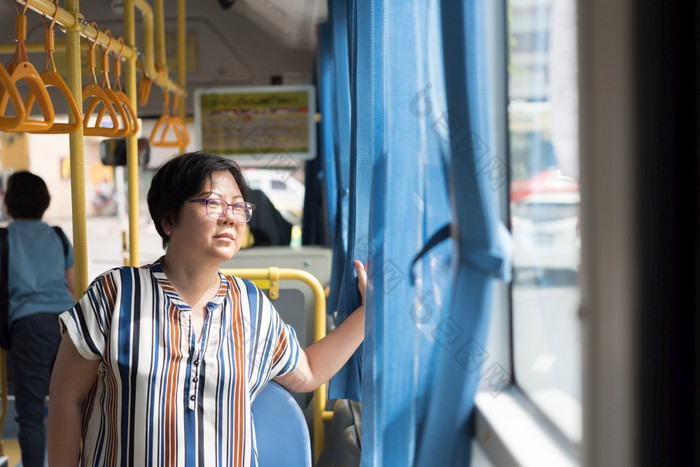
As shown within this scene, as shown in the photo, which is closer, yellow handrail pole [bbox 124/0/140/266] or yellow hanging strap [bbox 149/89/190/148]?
yellow handrail pole [bbox 124/0/140/266]

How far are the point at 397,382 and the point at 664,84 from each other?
76 cm

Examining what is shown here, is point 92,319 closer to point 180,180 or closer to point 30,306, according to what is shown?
point 180,180

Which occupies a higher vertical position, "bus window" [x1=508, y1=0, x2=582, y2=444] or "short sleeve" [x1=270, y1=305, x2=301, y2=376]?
"bus window" [x1=508, y1=0, x2=582, y2=444]

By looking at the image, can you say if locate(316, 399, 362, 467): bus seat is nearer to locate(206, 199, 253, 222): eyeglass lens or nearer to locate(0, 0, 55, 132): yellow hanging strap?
locate(206, 199, 253, 222): eyeglass lens

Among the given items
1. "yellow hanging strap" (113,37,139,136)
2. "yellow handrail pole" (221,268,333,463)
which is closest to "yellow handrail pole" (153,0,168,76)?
"yellow hanging strap" (113,37,139,136)

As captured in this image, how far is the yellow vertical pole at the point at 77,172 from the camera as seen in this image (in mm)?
2135

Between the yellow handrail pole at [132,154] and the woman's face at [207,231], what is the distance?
4.12 ft

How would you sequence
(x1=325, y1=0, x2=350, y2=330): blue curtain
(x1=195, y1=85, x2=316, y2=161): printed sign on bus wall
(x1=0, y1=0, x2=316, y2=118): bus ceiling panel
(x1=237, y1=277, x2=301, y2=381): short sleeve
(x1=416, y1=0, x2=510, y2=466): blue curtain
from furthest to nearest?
(x1=0, y1=0, x2=316, y2=118): bus ceiling panel → (x1=195, y1=85, x2=316, y2=161): printed sign on bus wall → (x1=325, y1=0, x2=350, y2=330): blue curtain → (x1=237, y1=277, x2=301, y2=381): short sleeve → (x1=416, y1=0, x2=510, y2=466): blue curtain

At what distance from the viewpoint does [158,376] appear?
1.50 meters

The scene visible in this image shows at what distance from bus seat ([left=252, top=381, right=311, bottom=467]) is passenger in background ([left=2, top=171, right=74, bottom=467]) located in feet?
6.82

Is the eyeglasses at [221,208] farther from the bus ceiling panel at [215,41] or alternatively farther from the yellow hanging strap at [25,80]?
the bus ceiling panel at [215,41]

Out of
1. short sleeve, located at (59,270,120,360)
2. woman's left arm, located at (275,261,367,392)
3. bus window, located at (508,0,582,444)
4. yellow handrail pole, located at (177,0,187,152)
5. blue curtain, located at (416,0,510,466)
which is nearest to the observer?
blue curtain, located at (416,0,510,466)

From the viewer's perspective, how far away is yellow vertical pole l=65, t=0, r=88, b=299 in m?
2.13

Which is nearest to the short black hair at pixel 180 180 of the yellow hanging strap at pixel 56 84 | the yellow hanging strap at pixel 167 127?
the yellow hanging strap at pixel 56 84
